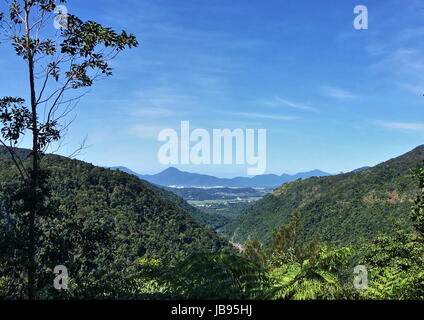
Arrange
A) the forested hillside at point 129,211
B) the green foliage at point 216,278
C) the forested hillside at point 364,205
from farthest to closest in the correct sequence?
the forested hillside at point 364,205 < the forested hillside at point 129,211 < the green foliage at point 216,278

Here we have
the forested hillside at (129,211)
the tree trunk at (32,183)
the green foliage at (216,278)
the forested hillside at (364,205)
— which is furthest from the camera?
the forested hillside at (364,205)

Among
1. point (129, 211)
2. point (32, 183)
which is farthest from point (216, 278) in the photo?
point (129, 211)

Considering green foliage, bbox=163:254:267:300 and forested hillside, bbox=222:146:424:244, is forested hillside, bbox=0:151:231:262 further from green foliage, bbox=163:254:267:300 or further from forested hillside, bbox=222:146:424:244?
green foliage, bbox=163:254:267:300

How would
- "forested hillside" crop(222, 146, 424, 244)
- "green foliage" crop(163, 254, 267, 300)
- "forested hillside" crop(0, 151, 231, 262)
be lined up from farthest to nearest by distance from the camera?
1. "forested hillside" crop(222, 146, 424, 244)
2. "forested hillside" crop(0, 151, 231, 262)
3. "green foliage" crop(163, 254, 267, 300)

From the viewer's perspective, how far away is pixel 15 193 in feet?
23.5

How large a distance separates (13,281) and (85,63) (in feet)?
18.0

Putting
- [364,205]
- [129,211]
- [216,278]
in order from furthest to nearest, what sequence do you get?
[364,205] → [129,211] → [216,278]

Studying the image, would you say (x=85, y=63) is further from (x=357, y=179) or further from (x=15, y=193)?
(x=357, y=179)

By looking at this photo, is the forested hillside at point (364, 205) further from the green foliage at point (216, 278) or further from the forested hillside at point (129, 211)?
the green foliage at point (216, 278)

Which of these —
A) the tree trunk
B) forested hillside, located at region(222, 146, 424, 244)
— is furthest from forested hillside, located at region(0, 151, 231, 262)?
the tree trunk

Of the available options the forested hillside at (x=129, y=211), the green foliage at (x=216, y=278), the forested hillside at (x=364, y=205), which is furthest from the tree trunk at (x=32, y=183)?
the forested hillside at (x=364, y=205)

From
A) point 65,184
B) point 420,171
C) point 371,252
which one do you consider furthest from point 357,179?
point 420,171

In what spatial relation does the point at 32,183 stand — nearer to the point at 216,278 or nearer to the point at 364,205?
the point at 216,278

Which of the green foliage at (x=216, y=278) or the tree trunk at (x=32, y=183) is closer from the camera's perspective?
the green foliage at (x=216, y=278)
